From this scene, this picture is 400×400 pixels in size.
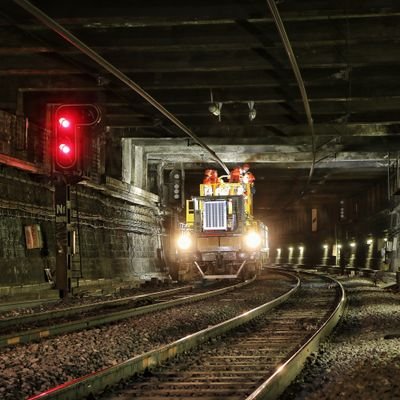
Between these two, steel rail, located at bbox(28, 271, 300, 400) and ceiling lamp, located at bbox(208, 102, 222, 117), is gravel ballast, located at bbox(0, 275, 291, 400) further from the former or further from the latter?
ceiling lamp, located at bbox(208, 102, 222, 117)

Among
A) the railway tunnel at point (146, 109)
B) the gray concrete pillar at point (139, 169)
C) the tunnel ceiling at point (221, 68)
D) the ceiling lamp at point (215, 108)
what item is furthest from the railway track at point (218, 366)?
the gray concrete pillar at point (139, 169)

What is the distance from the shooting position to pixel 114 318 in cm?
1158

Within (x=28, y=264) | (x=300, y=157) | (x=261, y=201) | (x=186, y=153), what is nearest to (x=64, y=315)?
(x=28, y=264)

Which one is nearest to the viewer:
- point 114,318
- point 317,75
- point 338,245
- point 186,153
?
point 114,318

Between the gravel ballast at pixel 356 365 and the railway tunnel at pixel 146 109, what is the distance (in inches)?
186

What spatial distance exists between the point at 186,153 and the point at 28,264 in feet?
42.8

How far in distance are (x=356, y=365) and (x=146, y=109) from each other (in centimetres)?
1396

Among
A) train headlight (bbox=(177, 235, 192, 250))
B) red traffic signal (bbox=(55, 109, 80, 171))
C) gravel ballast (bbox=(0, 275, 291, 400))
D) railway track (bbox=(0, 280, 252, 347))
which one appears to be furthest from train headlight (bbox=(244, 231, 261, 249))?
red traffic signal (bbox=(55, 109, 80, 171))

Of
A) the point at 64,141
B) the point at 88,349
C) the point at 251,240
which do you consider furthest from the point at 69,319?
the point at 251,240

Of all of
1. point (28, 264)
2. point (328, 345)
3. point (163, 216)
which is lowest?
point (328, 345)

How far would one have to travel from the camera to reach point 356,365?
25.1ft

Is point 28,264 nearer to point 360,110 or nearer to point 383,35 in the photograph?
point 383,35

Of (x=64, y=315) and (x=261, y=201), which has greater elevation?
(x=261, y=201)

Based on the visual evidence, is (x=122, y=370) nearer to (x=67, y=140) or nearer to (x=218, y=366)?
(x=218, y=366)
